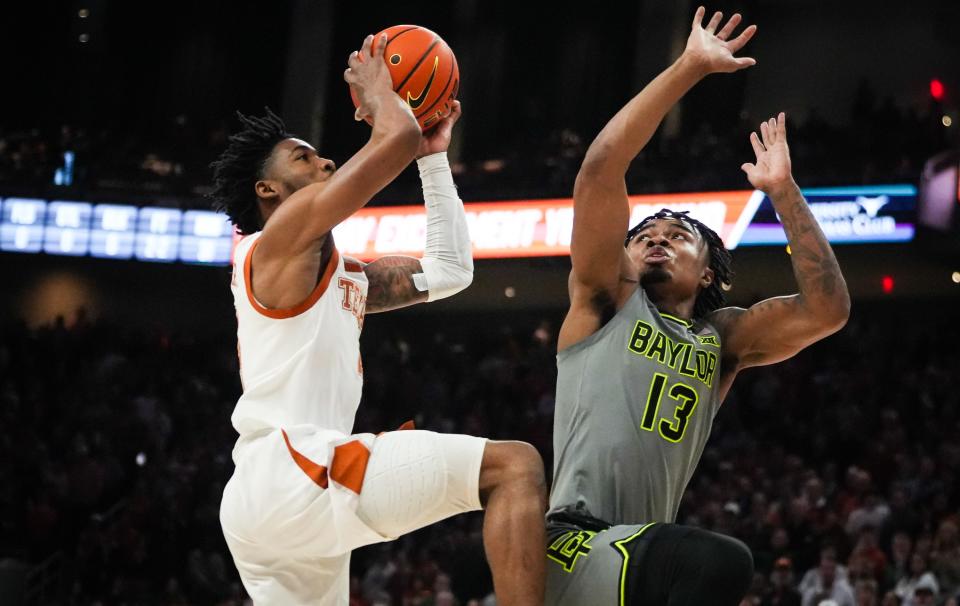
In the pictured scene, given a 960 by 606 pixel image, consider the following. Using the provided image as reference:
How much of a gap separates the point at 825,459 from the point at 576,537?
8.86m

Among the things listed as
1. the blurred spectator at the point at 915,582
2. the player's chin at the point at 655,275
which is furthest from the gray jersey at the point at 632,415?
the blurred spectator at the point at 915,582

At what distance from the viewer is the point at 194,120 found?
21.3m

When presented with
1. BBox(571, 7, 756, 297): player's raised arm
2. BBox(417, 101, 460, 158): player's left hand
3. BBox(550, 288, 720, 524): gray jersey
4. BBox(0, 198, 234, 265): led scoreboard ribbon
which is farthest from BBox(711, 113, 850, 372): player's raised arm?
BBox(0, 198, 234, 265): led scoreboard ribbon

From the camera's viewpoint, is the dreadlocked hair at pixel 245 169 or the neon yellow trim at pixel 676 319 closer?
the neon yellow trim at pixel 676 319

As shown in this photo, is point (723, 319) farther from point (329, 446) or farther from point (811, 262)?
point (329, 446)

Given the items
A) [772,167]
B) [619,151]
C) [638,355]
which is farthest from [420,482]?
[772,167]

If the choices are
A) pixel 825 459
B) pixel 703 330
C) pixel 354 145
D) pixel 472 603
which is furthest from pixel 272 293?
pixel 354 145

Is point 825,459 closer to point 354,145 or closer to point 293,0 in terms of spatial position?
point 354,145

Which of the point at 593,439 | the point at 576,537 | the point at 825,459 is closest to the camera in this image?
the point at 576,537

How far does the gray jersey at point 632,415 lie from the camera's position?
3.57 meters

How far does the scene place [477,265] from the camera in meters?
→ 18.1

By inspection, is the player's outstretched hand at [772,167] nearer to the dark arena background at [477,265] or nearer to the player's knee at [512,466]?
the player's knee at [512,466]

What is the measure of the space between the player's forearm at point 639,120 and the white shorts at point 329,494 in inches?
35.1

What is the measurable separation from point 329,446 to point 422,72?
52.2 inches
